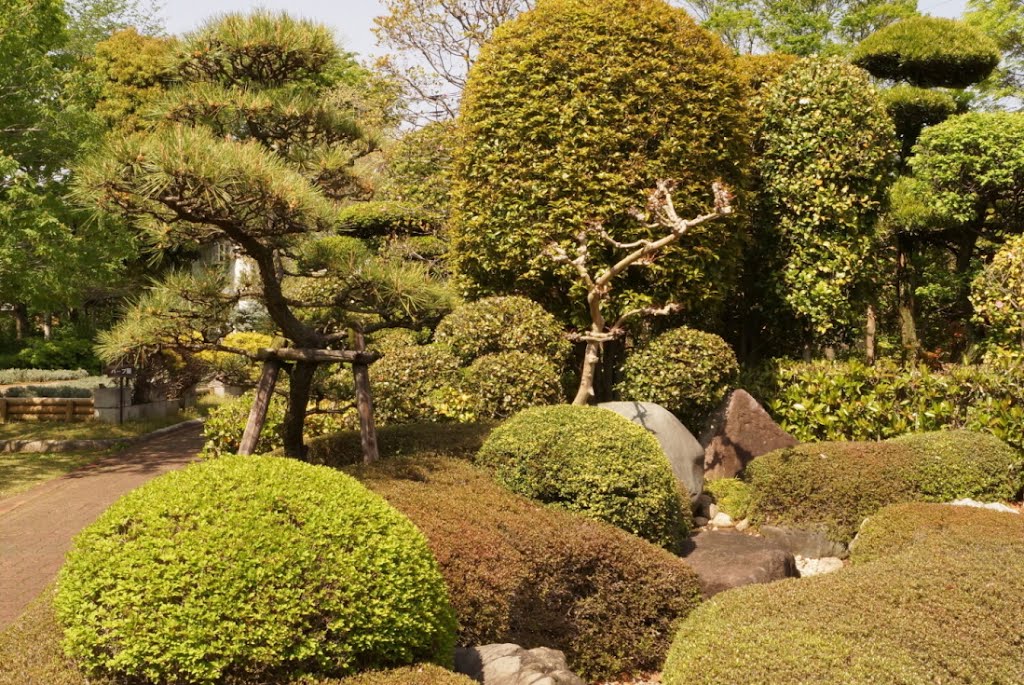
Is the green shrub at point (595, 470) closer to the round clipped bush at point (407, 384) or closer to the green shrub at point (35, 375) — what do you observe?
the round clipped bush at point (407, 384)

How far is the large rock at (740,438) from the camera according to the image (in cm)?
1131

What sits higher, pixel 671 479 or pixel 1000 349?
pixel 1000 349

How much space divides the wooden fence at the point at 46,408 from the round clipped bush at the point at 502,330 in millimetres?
10794

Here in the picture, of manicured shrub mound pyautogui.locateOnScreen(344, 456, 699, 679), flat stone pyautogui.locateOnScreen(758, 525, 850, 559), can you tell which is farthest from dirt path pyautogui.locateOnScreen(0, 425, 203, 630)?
flat stone pyautogui.locateOnScreen(758, 525, 850, 559)

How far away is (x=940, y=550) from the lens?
682 cm

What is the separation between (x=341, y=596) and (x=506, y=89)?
8.87 m

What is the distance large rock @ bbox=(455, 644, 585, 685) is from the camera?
16.9ft

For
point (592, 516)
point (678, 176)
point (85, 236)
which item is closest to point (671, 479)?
point (592, 516)

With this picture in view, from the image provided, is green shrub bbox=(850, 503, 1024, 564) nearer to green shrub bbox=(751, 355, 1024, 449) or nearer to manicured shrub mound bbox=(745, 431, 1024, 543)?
manicured shrub mound bbox=(745, 431, 1024, 543)

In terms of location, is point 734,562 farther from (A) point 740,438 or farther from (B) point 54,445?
(B) point 54,445

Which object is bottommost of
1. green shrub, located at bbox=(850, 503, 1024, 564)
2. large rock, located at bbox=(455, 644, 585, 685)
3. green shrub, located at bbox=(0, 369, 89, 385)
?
large rock, located at bbox=(455, 644, 585, 685)

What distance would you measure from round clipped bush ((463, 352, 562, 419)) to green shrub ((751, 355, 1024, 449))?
378cm

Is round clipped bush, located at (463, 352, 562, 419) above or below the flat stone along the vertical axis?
above

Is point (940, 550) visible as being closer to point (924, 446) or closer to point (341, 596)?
point (924, 446)
